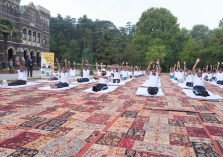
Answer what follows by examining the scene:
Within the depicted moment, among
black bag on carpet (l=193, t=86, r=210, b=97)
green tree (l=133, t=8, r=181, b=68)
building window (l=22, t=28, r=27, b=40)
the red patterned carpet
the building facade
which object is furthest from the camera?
green tree (l=133, t=8, r=181, b=68)

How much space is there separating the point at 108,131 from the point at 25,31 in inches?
1397

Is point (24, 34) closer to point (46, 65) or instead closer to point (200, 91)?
point (46, 65)

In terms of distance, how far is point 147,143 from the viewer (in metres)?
4.81

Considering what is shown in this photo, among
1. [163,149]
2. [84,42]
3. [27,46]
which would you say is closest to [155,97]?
[163,149]

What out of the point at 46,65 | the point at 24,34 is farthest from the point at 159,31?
the point at 46,65

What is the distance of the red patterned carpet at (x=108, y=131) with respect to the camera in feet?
14.4

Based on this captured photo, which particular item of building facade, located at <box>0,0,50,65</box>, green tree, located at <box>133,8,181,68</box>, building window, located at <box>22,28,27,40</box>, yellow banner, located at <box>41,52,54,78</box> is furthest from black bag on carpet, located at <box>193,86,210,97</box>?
green tree, located at <box>133,8,181,68</box>

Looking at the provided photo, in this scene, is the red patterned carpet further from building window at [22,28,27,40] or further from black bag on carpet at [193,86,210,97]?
building window at [22,28,27,40]

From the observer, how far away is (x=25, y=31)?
37688mm

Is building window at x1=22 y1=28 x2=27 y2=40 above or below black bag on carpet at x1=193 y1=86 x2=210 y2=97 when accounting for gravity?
above

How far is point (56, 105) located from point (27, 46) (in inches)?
1241

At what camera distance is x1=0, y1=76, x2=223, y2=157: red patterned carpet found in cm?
439

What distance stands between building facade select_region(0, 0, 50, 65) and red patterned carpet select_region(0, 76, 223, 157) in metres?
27.9

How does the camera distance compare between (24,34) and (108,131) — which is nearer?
(108,131)
